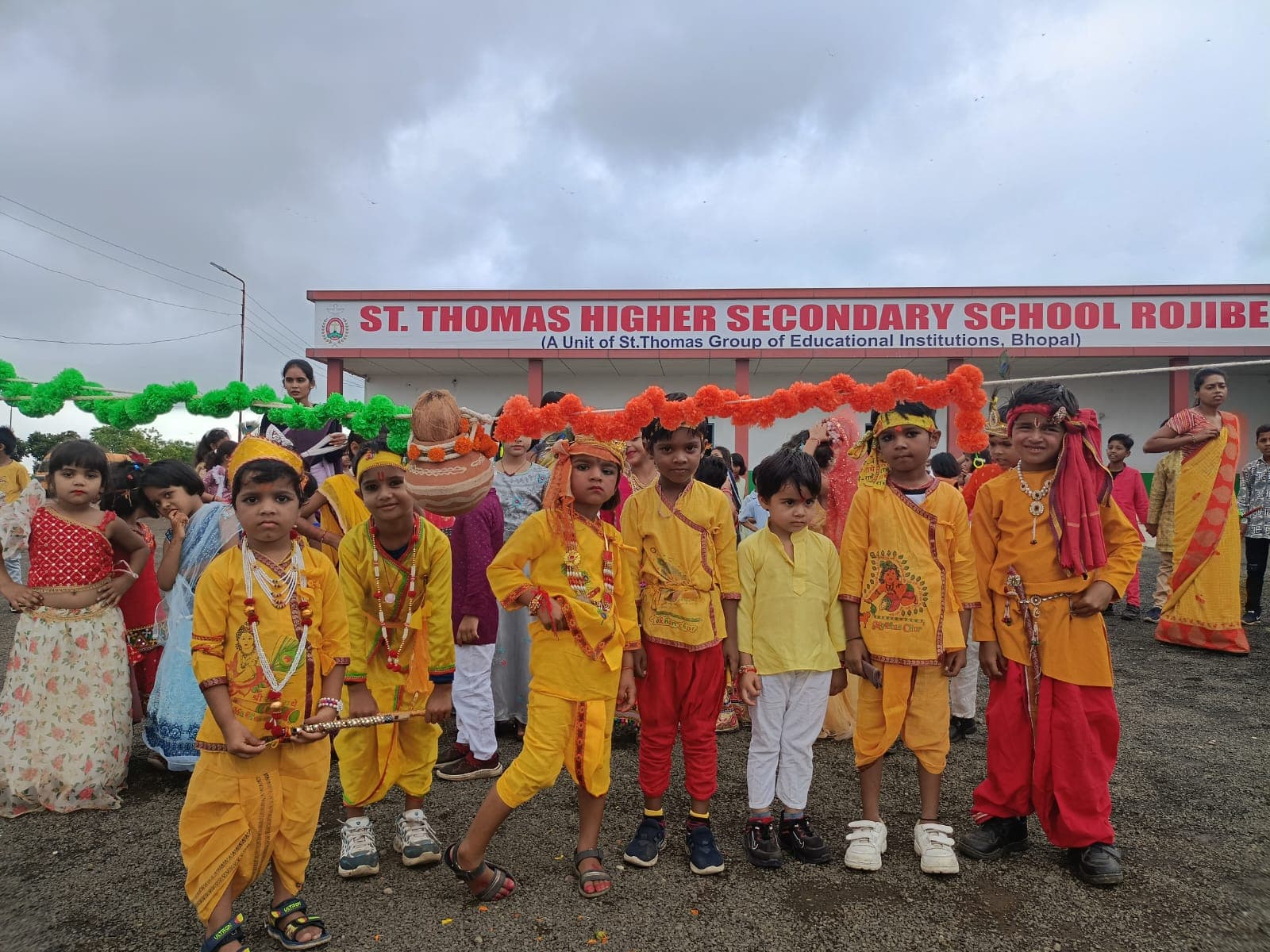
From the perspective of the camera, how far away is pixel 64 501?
3736 mm

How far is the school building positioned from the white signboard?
2cm

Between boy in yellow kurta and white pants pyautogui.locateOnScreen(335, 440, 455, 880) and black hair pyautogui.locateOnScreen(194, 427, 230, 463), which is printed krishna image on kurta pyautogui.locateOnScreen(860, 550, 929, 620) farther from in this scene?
black hair pyautogui.locateOnScreen(194, 427, 230, 463)

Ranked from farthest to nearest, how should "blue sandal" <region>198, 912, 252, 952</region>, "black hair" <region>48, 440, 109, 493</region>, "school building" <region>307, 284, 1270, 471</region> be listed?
"school building" <region>307, 284, 1270, 471</region>
"black hair" <region>48, 440, 109, 493</region>
"blue sandal" <region>198, 912, 252, 952</region>

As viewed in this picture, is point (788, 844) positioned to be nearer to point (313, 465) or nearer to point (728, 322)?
point (313, 465)

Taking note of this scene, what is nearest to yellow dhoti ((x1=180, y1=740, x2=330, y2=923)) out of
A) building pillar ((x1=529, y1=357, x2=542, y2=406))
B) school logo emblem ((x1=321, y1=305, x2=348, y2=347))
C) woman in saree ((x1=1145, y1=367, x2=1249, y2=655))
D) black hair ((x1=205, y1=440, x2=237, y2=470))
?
black hair ((x1=205, y1=440, x2=237, y2=470))

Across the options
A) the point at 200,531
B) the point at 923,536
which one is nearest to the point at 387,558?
the point at 200,531

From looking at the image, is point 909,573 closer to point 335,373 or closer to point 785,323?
point 785,323

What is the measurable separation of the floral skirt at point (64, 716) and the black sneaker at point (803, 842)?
3.24 meters

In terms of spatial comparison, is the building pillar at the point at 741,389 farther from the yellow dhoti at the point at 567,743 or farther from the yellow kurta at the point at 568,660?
the yellow dhoti at the point at 567,743

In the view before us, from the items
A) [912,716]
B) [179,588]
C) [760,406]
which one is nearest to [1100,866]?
[912,716]

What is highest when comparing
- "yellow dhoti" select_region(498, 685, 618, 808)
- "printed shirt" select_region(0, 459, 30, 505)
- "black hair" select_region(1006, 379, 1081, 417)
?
"black hair" select_region(1006, 379, 1081, 417)

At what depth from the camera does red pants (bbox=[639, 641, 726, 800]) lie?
3.14m

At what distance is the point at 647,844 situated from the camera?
3.04m

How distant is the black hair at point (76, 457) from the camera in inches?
145
